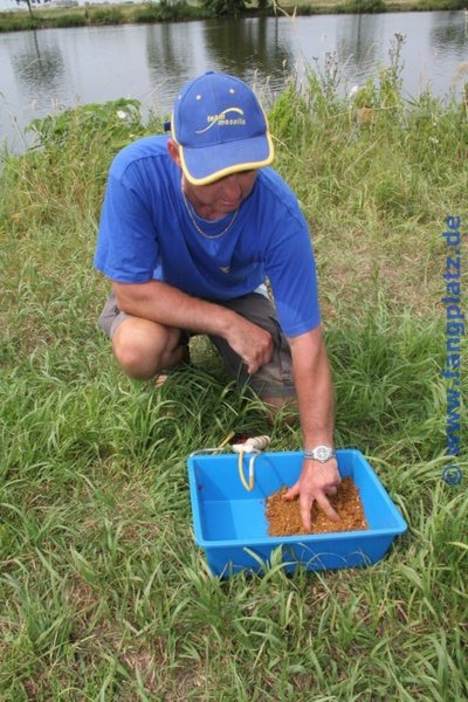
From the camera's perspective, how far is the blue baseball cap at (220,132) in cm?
146

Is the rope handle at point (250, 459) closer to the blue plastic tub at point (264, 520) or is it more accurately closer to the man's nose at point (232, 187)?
the blue plastic tub at point (264, 520)

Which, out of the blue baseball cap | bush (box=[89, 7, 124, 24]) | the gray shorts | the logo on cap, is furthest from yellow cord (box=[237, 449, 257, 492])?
bush (box=[89, 7, 124, 24])

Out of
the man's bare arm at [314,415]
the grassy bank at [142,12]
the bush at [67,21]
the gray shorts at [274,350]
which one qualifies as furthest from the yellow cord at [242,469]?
the bush at [67,21]

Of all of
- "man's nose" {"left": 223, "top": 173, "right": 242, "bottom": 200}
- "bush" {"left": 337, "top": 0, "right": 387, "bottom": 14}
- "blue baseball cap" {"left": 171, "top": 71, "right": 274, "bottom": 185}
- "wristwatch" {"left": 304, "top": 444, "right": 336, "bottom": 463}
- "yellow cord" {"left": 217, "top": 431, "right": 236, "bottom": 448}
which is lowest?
"yellow cord" {"left": 217, "top": 431, "right": 236, "bottom": 448}

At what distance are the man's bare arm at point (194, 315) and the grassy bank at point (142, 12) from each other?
2855cm

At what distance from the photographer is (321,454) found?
5.45 feet

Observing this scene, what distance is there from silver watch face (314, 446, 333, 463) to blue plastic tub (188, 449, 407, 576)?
0.10m

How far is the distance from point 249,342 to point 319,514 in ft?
1.74

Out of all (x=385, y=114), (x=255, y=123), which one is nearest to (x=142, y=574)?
(x=255, y=123)

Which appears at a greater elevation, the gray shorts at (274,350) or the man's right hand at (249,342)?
the man's right hand at (249,342)

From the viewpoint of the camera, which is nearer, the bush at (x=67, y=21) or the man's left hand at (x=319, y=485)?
the man's left hand at (x=319, y=485)

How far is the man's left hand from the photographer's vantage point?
165 cm

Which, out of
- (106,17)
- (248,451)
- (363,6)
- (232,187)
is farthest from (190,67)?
(106,17)

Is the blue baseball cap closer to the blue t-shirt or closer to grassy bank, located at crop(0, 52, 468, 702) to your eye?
the blue t-shirt
